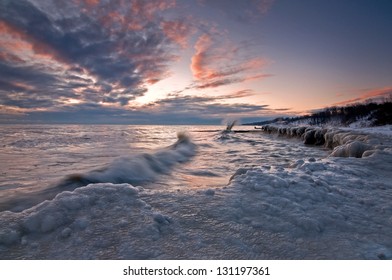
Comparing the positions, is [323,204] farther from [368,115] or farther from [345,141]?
[368,115]

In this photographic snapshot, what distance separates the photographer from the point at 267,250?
2.31m

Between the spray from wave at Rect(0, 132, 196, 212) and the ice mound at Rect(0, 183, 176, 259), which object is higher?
the ice mound at Rect(0, 183, 176, 259)

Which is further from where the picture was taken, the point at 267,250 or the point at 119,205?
the point at 119,205

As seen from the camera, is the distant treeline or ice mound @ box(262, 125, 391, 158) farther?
the distant treeline

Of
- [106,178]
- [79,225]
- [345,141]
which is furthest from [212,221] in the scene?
[345,141]

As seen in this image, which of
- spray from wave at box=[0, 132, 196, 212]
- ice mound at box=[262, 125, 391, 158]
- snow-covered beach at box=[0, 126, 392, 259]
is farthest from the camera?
ice mound at box=[262, 125, 391, 158]

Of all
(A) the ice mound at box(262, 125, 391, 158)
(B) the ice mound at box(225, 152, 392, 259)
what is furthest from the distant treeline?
(B) the ice mound at box(225, 152, 392, 259)

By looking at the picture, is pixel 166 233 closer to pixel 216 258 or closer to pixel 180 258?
pixel 180 258

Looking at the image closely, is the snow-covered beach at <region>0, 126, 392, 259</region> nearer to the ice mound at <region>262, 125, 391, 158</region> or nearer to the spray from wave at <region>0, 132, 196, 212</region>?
the spray from wave at <region>0, 132, 196, 212</region>

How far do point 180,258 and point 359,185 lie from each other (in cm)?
401

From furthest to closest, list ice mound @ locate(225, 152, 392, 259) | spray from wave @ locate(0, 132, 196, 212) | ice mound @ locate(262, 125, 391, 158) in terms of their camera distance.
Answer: ice mound @ locate(262, 125, 391, 158) < spray from wave @ locate(0, 132, 196, 212) < ice mound @ locate(225, 152, 392, 259)

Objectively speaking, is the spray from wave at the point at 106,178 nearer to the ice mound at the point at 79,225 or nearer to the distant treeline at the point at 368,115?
the ice mound at the point at 79,225

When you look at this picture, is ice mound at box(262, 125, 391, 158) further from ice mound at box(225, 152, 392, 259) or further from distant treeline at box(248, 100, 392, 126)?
distant treeline at box(248, 100, 392, 126)
